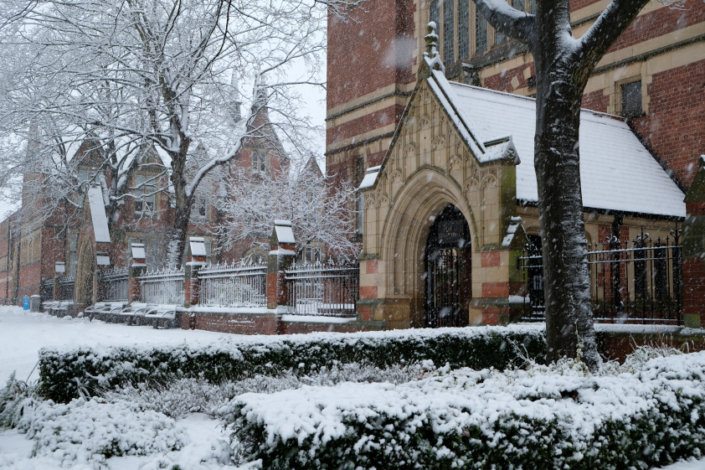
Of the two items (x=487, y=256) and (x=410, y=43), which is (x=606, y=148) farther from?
(x=410, y=43)

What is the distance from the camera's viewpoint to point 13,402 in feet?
23.3

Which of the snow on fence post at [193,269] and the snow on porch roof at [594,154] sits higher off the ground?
the snow on porch roof at [594,154]

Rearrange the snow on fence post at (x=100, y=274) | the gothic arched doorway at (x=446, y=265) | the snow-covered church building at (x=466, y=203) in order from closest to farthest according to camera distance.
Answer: the snow-covered church building at (x=466, y=203) → the gothic arched doorway at (x=446, y=265) → the snow on fence post at (x=100, y=274)

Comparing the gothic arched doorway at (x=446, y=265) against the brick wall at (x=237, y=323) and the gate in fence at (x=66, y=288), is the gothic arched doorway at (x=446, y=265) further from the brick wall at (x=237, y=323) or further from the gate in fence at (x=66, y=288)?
the gate in fence at (x=66, y=288)

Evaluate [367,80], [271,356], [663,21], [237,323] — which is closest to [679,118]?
[663,21]

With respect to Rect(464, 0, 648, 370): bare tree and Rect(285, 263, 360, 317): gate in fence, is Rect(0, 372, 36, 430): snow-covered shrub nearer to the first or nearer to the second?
Rect(464, 0, 648, 370): bare tree

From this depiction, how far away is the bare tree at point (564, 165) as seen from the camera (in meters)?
7.27

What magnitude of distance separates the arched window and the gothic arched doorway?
→ 9222 mm

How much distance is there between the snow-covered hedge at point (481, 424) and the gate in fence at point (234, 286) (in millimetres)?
11655

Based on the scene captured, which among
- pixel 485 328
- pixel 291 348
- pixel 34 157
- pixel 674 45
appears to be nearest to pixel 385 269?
pixel 485 328

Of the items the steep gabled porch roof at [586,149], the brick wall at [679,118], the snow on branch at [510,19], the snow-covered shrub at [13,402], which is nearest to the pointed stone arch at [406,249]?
the steep gabled porch roof at [586,149]

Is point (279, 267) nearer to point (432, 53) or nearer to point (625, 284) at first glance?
point (432, 53)

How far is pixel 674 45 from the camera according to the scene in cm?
1559

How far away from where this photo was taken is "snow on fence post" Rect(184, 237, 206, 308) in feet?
64.5
